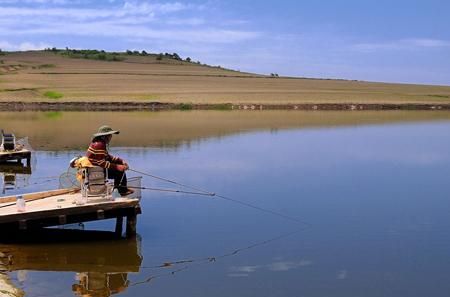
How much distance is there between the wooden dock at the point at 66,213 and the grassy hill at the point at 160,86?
55317 mm

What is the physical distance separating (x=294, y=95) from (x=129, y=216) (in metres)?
66.4

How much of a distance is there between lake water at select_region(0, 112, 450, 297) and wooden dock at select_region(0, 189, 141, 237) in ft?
1.25

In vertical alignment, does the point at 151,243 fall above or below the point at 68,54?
below

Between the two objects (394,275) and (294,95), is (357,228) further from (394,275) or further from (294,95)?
(294,95)

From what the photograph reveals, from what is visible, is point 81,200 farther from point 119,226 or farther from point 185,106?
point 185,106

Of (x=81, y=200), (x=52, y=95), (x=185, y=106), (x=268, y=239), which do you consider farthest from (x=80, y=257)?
(x=52, y=95)

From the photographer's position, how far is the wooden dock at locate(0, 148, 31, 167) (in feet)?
76.5

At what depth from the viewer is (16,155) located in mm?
23469

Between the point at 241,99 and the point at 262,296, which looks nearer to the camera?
the point at 262,296

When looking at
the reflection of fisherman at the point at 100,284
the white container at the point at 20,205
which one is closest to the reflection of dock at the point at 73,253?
the reflection of fisherman at the point at 100,284

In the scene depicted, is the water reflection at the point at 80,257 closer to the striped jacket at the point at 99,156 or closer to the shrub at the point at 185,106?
the striped jacket at the point at 99,156

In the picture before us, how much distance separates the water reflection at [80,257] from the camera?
10.2 m

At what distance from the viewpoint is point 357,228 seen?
44.2 feet

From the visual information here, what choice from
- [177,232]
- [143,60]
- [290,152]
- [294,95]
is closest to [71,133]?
[290,152]
